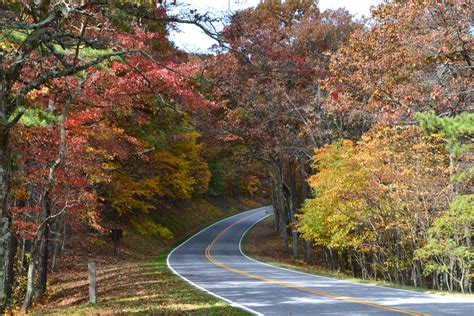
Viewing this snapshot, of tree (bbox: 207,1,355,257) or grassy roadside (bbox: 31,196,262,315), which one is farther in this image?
tree (bbox: 207,1,355,257)

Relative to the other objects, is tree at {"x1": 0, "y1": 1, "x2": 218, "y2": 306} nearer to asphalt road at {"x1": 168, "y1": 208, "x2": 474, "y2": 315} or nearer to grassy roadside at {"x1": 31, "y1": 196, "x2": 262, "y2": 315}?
grassy roadside at {"x1": 31, "y1": 196, "x2": 262, "y2": 315}

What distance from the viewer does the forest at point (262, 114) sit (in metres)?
8.74

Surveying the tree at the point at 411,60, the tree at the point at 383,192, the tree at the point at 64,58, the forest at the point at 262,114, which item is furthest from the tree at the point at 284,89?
the tree at the point at 64,58

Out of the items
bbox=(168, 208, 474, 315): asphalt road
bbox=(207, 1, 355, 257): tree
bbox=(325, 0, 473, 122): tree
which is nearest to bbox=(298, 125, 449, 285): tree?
bbox=(325, 0, 473, 122): tree

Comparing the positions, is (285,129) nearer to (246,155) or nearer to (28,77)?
(246,155)

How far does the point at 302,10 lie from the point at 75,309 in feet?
83.6

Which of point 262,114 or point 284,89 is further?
point 262,114

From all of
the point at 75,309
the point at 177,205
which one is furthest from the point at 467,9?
the point at 177,205

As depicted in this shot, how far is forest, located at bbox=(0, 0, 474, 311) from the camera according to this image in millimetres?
8742

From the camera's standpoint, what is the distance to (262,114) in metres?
28.2

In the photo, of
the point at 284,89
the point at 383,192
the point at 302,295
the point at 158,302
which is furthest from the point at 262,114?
the point at 158,302

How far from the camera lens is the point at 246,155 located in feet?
99.7

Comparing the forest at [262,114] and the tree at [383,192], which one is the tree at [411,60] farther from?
the tree at [383,192]

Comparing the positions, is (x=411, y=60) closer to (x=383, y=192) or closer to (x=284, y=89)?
(x=383, y=192)
